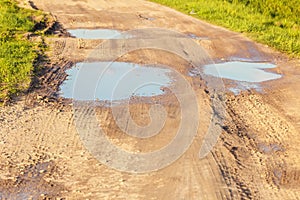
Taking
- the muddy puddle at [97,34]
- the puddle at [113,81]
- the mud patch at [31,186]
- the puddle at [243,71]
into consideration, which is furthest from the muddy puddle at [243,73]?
the mud patch at [31,186]

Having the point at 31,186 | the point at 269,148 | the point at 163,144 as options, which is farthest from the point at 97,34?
the point at 31,186

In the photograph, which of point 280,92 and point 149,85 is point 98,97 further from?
point 280,92

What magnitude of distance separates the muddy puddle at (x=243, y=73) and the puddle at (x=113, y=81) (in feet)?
4.03

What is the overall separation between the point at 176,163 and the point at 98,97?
3030mm

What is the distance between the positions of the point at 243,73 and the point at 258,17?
22.1 ft

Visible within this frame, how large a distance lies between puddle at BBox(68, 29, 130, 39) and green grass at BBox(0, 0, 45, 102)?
1.30m

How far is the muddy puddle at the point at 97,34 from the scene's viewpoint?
1423cm

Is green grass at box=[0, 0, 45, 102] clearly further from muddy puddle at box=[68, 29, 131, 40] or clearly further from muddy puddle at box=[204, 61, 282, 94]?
muddy puddle at box=[204, 61, 282, 94]

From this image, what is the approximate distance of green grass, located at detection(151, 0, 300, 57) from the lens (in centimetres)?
1462

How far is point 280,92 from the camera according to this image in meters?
10.4

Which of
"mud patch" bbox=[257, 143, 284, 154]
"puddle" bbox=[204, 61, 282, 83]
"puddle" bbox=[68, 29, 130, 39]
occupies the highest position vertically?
"mud patch" bbox=[257, 143, 284, 154]

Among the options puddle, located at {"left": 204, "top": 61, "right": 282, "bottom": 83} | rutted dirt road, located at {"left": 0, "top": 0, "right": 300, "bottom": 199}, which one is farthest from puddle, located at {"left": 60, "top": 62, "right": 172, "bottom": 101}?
puddle, located at {"left": 204, "top": 61, "right": 282, "bottom": 83}

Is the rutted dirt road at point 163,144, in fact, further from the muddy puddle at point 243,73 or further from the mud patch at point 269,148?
the muddy puddle at point 243,73

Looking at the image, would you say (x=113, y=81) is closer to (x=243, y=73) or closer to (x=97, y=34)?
(x=243, y=73)
